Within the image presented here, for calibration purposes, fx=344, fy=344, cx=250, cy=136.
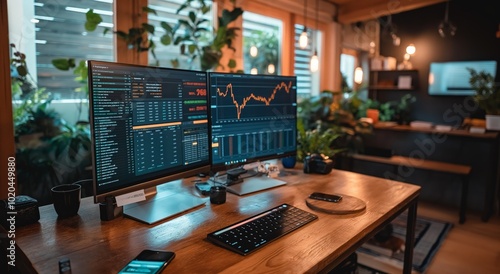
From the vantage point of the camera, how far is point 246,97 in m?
1.61

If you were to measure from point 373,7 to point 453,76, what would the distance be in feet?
7.12

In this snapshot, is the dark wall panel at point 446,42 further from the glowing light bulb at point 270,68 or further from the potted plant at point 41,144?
the potted plant at point 41,144

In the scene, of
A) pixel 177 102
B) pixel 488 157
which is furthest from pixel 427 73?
pixel 177 102

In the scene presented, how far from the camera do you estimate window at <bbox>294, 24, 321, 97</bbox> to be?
14.3 ft

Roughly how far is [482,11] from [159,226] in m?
6.30

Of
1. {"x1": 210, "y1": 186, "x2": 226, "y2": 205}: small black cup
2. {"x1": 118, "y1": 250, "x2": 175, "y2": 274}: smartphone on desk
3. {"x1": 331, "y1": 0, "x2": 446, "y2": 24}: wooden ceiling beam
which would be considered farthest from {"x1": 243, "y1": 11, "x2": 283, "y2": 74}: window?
{"x1": 118, "y1": 250, "x2": 175, "y2": 274}: smartphone on desk

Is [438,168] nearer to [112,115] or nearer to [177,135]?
[177,135]

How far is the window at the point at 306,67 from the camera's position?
4345 millimetres

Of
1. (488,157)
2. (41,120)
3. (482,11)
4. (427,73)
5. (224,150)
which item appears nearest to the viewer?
(224,150)

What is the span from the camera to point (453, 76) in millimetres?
5746

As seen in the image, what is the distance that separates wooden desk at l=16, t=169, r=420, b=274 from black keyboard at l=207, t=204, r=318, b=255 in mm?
22

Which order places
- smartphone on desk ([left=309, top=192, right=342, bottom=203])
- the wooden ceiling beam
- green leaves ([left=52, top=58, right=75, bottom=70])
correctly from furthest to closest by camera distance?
the wooden ceiling beam → green leaves ([left=52, top=58, right=75, bottom=70]) → smartphone on desk ([left=309, top=192, right=342, bottom=203])

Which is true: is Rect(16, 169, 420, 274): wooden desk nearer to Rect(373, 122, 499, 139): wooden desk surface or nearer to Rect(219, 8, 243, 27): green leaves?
Rect(219, 8, 243, 27): green leaves

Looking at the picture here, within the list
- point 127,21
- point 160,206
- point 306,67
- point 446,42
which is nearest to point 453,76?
point 446,42
